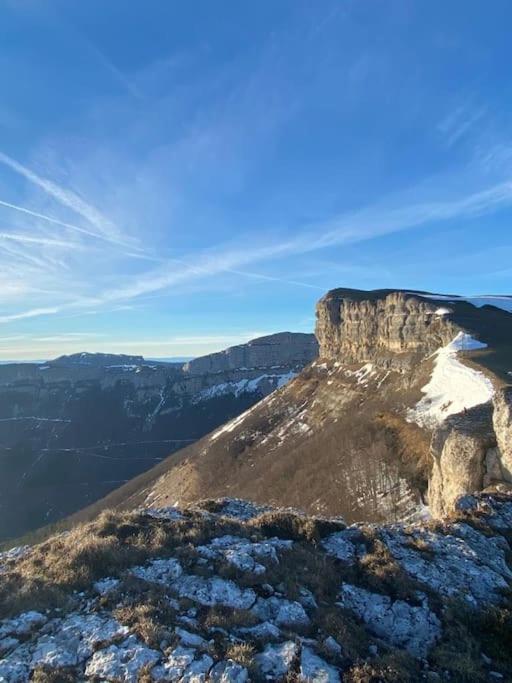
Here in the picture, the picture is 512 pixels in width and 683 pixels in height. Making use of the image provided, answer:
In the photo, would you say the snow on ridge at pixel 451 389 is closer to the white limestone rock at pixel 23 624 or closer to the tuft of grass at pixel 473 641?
the tuft of grass at pixel 473 641

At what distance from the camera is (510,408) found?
86.4 ft

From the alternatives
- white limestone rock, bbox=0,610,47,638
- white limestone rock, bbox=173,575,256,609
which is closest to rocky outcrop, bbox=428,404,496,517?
white limestone rock, bbox=173,575,256,609

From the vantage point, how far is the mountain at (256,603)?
7441 mm

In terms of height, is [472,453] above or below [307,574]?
below

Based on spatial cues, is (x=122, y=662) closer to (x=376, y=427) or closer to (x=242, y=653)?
(x=242, y=653)

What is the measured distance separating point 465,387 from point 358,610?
140 feet

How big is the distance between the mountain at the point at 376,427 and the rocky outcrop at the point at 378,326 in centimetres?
32

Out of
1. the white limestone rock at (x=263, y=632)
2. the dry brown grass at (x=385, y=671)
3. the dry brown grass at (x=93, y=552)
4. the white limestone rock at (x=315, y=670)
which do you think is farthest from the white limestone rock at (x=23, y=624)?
the dry brown grass at (x=385, y=671)

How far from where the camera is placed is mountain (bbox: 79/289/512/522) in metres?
34.6

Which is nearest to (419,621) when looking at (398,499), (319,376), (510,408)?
(510,408)

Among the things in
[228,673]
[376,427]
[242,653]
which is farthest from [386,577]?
[376,427]

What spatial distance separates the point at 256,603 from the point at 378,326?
96.8m

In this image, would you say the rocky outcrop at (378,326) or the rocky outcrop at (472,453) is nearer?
the rocky outcrop at (472,453)

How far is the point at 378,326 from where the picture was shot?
333 ft
